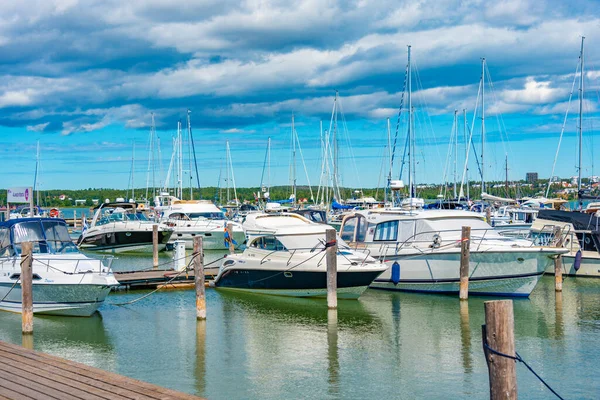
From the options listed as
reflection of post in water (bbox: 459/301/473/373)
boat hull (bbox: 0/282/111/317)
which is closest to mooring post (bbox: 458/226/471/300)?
reflection of post in water (bbox: 459/301/473/373)

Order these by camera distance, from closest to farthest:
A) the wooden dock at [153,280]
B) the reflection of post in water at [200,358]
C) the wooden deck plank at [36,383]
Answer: the wooden deck plank at [36,383], the reflection of post in water at [200,358], the wooden dock at [153,280]

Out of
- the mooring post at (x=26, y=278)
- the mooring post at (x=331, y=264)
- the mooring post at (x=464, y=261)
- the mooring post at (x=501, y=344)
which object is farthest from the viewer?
the mooring post at (x=464, y=261)

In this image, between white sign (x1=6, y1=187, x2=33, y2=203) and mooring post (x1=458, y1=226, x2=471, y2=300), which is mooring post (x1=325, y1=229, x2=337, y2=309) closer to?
mooring post (x1=458, y1=226, x2=471, y2=300)

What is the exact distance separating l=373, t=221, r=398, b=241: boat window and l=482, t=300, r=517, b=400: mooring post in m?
18.3

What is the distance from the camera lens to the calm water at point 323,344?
14094mm

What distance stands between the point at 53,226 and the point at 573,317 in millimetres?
16506

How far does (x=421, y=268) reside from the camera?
25.2 metres

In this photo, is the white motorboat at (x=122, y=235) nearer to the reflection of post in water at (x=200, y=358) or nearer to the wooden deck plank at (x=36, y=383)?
the reflection of post in water at (x=200, y=358)

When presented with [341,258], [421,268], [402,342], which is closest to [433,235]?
[421,268]

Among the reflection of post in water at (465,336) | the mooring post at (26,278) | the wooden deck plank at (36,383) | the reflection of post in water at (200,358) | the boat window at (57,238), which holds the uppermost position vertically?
the boat window at (57,238)

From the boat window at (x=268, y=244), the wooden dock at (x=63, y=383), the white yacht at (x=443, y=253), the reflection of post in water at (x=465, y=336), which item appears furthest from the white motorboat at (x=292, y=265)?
the wooden dock at (x=63, y=383)

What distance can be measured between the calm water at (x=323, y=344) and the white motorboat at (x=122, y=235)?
2001 centimetres

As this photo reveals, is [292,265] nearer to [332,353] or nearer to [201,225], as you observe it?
[332,353]

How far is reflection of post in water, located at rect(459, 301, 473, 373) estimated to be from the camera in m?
15.7
